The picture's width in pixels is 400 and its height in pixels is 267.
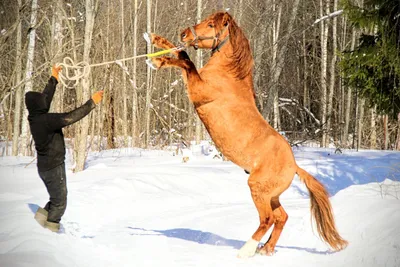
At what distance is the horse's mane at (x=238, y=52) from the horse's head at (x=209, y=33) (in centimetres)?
2

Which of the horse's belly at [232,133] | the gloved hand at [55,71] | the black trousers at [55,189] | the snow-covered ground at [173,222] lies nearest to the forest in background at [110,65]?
the gloved hand at [55,71]

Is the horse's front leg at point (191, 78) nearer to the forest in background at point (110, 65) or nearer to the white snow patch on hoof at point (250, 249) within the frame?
the white snow patch on hoof at point (250, 249)

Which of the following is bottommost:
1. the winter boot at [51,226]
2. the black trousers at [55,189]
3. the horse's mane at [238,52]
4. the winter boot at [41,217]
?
the winter boot at [51,226]

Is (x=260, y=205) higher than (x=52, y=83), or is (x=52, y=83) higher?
(x=52, y=83)

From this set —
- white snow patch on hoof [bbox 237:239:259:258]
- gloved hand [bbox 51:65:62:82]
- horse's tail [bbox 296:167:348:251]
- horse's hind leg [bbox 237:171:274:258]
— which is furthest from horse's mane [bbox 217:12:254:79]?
gloved hand [bbox 51:65:62:82]

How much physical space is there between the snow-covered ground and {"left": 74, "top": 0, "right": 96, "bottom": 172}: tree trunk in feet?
1.13

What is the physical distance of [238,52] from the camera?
3.50 metres

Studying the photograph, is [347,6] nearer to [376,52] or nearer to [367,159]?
[376,52]

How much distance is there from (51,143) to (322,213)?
2.56 m

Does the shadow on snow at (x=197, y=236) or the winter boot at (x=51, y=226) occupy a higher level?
the winter boot at (x=51, y=226)

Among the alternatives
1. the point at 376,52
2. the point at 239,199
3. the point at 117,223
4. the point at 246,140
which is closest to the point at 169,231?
the point at 117,223

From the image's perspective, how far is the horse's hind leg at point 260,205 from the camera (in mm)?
3535

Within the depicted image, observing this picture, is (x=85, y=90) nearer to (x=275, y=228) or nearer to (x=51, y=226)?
(x=51, y=226)

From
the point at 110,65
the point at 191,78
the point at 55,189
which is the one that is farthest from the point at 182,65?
the point at 110,65
